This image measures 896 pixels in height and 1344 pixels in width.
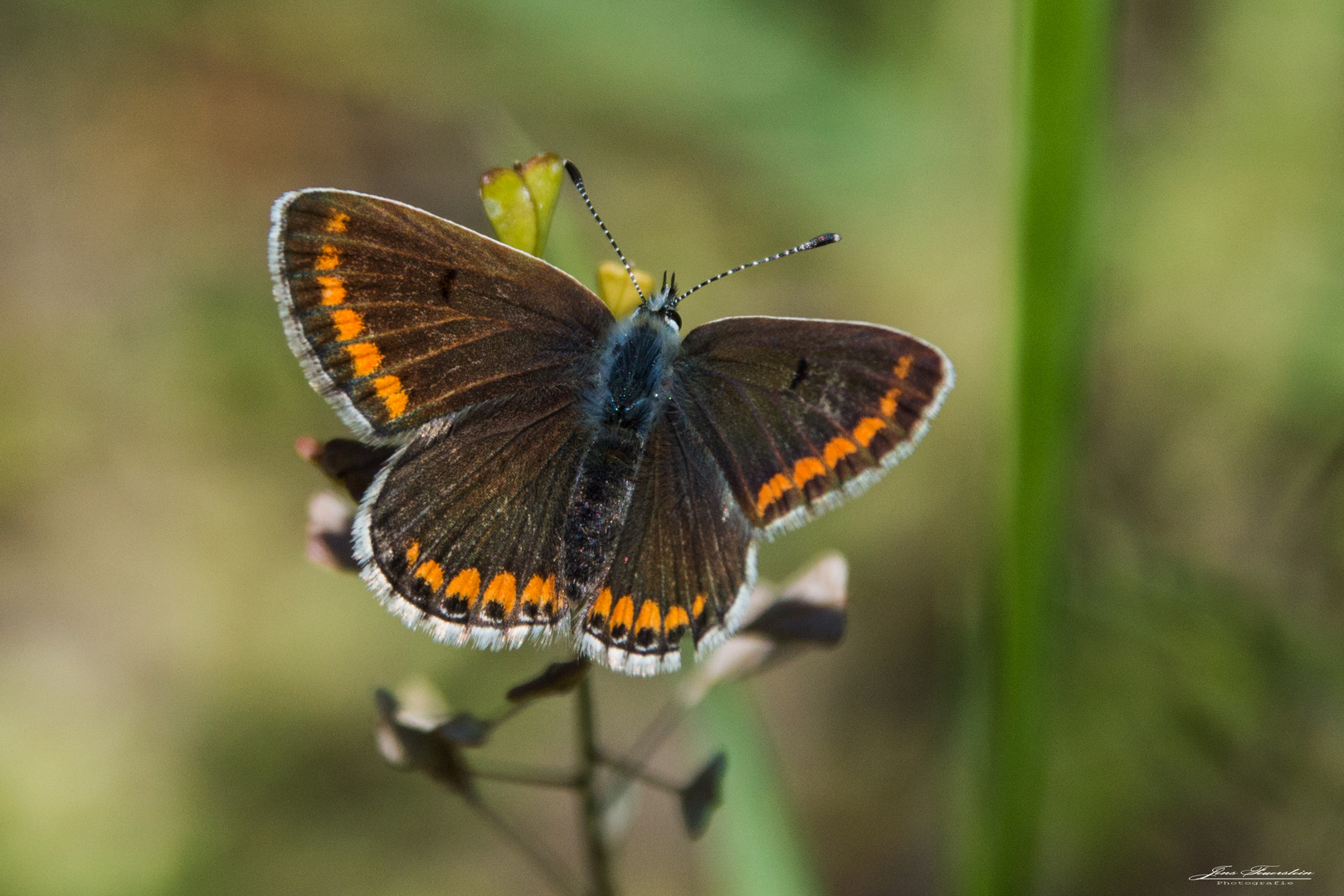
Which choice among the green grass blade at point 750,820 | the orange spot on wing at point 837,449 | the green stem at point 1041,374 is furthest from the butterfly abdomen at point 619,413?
the green stem at point 1041,374

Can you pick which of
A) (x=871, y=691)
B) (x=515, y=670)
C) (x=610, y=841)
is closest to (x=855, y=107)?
(x=871, y=691)

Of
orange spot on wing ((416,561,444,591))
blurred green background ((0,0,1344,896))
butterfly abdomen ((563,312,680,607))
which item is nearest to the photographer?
orange spot on wing ((416,561,444,591))

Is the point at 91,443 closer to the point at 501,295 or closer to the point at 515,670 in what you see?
the point at 515,670

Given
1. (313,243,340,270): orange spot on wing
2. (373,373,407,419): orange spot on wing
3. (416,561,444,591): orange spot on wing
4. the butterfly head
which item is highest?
(313,243,340,270): orange spot on wing

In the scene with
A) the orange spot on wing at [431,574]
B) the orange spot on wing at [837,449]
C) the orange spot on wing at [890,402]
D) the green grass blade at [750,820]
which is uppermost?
the orange spot on wing at [890,402]

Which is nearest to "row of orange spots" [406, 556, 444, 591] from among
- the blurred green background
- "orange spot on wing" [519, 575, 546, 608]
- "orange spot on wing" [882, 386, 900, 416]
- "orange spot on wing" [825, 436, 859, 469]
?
"orange spot on wing" [519, 575, 546, 608]

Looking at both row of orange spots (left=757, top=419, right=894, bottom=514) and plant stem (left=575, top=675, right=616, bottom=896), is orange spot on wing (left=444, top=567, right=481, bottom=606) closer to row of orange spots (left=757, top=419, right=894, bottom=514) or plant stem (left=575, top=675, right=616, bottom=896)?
plant stem (left=575, top=675, right=616, bottom=896)

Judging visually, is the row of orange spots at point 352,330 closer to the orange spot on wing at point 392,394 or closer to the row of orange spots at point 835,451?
the orange spot on wing at point 392,394
